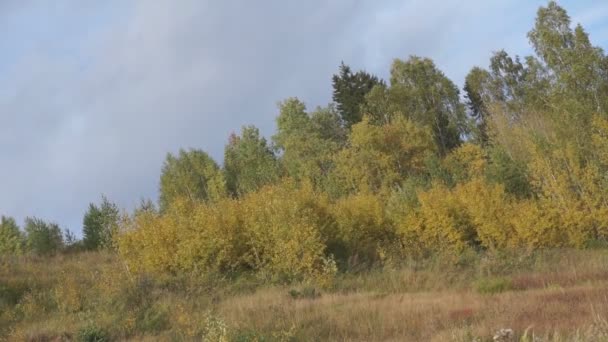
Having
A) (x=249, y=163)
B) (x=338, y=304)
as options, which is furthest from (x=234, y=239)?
(x=249, y=163)

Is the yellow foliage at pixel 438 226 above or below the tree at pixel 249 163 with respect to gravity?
below

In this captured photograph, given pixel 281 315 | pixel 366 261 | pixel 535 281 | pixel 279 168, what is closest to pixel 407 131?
pixel 279 168

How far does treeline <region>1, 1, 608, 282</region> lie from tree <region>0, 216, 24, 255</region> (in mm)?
12314

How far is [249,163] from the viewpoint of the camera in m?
59.2

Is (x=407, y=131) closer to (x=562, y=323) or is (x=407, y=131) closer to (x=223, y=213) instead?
(x=223, y=213)

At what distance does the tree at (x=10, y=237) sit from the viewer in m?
39.3

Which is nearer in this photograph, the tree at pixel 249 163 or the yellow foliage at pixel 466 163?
the yellow foliage at pixel 466 163

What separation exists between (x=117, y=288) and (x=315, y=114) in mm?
45015

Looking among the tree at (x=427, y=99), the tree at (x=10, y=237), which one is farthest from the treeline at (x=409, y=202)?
the tree at (x=10, y=237)

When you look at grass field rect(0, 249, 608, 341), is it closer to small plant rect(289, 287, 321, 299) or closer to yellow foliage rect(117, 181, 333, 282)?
small plant rect(289, 287, 321, 299)

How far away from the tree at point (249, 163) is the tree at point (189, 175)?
6.25ft

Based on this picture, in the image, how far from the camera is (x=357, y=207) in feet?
94.1

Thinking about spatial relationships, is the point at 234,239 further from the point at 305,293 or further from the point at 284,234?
the point at 305,293

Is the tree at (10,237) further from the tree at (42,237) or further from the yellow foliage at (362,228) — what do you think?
the yellow foliage at (362,228)
